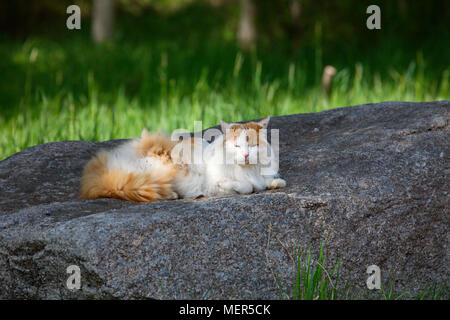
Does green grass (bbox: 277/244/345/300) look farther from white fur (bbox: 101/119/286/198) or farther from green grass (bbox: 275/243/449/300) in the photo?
white fur (bbox: 101/119/286/198)

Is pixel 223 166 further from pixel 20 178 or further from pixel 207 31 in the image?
pixel 207 31

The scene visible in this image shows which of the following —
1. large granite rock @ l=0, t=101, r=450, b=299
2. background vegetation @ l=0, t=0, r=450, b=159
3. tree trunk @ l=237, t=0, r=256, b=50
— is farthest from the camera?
tree trunk @ l=237, t=0, r=256, b=50

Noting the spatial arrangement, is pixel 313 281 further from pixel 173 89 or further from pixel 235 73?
pixel 173 89

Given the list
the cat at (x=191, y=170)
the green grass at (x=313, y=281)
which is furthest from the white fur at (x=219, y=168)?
the green grass at (x=313, y=281)

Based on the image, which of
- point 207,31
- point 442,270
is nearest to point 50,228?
point 442,270

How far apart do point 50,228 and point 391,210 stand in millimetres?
1706

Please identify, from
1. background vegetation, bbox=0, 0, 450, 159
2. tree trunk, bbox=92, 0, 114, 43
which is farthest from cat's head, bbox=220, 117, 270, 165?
tree trunk, bbox=92, 0, 114, 43

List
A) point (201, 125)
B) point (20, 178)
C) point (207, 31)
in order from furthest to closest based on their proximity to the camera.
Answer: point (207, 31) → point (201, 125) → point (20, 178)

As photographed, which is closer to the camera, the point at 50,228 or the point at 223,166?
the point at 50,228

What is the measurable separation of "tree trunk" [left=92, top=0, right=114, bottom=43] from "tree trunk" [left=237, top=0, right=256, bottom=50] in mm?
4472

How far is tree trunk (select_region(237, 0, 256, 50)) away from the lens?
30.2ft

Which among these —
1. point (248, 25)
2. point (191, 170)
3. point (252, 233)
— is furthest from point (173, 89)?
point (252, 233)

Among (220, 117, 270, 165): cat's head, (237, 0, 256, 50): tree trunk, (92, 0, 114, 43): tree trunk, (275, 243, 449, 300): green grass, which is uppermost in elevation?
(92, 0, 114, 43): tree trunk

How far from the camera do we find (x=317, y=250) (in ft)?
9.24
